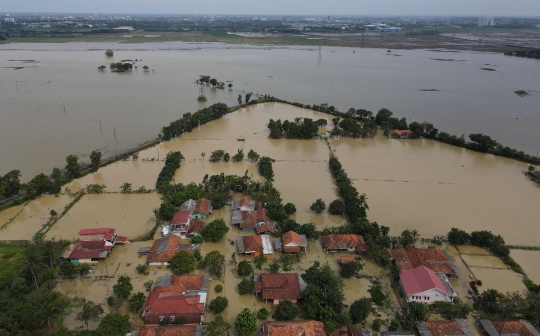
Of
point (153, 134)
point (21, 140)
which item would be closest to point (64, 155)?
point (21, 140)

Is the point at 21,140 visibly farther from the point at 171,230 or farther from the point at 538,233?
the point at 538,233

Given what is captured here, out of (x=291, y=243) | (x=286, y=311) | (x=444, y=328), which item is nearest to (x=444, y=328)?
(x=444, y=328)

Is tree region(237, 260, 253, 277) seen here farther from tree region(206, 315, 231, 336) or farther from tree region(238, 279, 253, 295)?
tree region(206, 315, 231, 336)

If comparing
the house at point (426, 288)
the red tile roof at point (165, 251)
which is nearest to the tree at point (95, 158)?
the red tile roof at point (165, 251)

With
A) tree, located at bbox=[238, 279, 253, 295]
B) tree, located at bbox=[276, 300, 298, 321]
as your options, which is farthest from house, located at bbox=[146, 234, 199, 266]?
tree, located at bbox=[276, 300, 298, 321]

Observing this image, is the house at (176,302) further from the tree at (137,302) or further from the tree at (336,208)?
the tree at (336,208)

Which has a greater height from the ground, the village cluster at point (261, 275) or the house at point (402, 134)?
the house at point (402, 134)

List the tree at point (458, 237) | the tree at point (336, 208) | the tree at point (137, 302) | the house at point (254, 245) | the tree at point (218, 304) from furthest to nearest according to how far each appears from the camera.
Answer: the tree at point (336, 208) → the tree at point (458, 237) → the house at point (254, 245) → the tree at point (218, 304) → the tree at point (137, 302)
